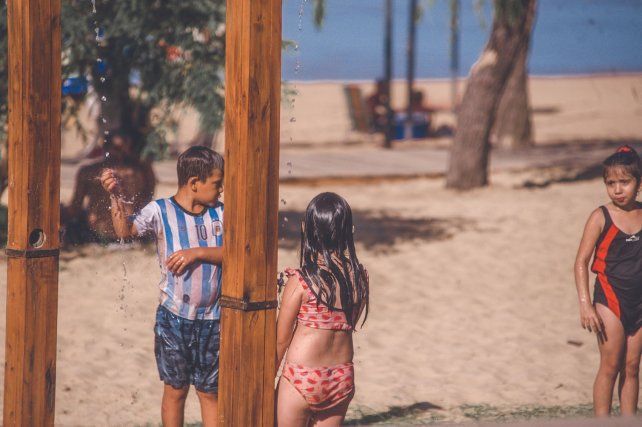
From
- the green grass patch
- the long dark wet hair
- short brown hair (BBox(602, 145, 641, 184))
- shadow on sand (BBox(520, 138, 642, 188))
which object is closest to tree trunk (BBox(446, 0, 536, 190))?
shadow on sand (BBox(520, 138, 642, 188))

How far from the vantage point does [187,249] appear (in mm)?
3699

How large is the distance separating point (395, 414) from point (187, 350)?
176 centimetres

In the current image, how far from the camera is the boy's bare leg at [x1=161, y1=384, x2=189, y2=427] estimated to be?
3871mm

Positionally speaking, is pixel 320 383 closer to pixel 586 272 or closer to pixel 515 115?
pixel 586 272

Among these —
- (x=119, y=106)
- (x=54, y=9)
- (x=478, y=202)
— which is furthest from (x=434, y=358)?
(x=478, y=202)

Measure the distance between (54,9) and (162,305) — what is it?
1169 mm

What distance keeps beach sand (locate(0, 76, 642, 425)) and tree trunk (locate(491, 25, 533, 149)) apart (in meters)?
5.31

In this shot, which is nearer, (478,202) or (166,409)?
(166,409)

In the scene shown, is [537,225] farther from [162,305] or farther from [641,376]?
[162,305]

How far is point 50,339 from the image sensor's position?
3664 mm

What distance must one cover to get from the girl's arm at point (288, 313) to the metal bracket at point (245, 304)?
18cm

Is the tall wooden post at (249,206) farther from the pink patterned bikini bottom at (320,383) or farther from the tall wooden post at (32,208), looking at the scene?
the tall wooden post at (32,208)

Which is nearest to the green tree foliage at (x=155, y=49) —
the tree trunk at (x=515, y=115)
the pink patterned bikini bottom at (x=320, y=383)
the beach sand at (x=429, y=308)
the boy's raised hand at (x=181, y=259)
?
the beach sand at (x=429, y=308)

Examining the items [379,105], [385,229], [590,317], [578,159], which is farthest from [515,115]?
[590,317]
